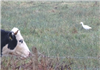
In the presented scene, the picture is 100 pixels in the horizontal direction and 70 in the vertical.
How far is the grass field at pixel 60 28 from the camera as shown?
597 cm

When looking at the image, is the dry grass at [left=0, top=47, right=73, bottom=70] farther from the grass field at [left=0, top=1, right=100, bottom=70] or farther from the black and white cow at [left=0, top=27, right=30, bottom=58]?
the black and white cow at [left=0, top=27, right=30, bottom=58]

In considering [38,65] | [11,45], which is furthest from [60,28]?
[38,65]

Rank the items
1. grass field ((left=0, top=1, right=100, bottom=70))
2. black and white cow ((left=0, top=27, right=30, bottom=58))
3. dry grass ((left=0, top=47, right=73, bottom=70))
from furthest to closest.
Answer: grass field ((left=0, top=1, right=100, bottom=70)) → black and white cow ((left=0, top=27, right=30, bottom=58)) → dry grass ((left=0, top=47, right=73, bottom=70))

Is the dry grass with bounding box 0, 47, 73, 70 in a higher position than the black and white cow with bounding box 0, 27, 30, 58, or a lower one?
higher

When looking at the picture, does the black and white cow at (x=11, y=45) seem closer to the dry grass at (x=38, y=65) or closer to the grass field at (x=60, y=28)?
the grass field at (x=60, y=28)

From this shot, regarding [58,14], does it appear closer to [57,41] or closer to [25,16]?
[25,16]

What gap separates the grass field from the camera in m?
5.97

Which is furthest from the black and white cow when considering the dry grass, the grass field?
the dry grass

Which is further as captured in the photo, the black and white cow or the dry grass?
the black and white cow

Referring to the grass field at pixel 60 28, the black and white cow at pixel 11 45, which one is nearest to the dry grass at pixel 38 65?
the grass field at pixel 60 28

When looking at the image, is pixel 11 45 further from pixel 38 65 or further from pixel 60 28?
pixel 60 28

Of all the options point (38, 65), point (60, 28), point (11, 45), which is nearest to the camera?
point (38, 65)

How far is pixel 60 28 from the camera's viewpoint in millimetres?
8430

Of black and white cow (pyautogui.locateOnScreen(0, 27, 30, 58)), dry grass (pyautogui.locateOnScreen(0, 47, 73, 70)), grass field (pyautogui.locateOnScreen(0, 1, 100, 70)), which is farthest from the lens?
grass field (pyautogui.locateOnScreen(0, 1, 100, 70))
